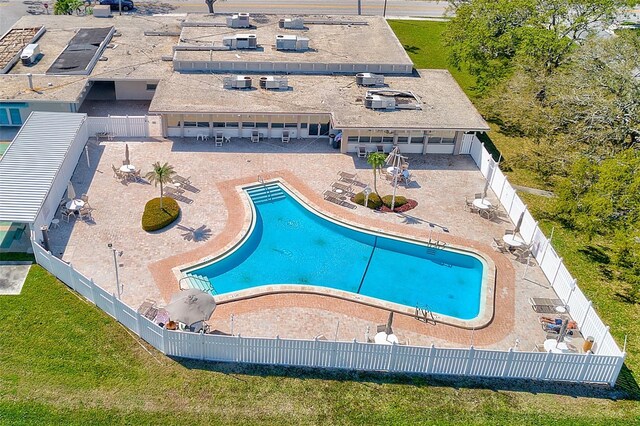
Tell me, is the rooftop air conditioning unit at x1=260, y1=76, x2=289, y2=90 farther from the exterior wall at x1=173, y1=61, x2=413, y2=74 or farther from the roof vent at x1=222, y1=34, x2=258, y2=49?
the roof vent at x1=222, y1=34, x2=258, y2=49

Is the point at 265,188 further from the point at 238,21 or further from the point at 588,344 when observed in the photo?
the point at 238,21

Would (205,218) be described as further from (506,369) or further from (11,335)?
(506,369)

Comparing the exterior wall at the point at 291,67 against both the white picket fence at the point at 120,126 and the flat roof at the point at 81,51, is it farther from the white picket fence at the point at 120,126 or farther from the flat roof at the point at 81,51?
the flat roof at the point at 81,51

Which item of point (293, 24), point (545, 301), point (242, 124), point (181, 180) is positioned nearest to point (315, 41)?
point (293, 24)

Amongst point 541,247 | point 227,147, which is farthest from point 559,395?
point 227,147

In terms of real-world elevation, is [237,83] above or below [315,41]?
below

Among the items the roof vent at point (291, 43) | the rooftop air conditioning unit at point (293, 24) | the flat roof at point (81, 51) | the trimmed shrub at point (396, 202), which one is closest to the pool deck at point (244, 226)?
the trimmed shrub at point (396, 202)
